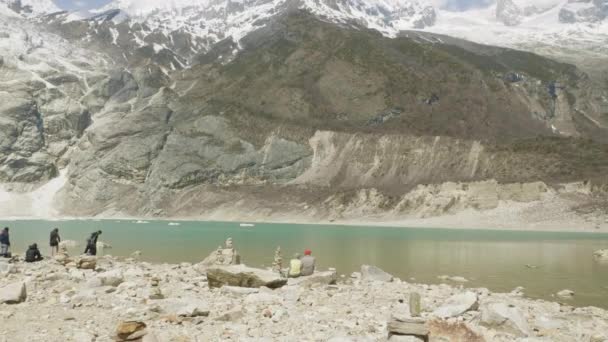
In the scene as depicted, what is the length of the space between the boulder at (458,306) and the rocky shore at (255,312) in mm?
49

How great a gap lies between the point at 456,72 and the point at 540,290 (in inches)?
6650

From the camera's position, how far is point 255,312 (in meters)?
15.7

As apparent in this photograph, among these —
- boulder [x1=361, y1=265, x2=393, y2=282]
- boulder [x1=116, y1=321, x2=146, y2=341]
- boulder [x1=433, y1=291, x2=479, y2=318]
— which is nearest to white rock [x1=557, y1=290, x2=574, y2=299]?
boulder [x1=361, y1=265, x2=393, y2=282]

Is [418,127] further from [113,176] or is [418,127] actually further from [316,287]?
[316,287]

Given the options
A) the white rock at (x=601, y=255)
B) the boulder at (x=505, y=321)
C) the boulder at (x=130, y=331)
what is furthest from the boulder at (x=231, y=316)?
the white rock at (x=601, y=255)

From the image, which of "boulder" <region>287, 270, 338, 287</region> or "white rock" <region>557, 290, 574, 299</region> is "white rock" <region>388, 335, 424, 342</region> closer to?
"boulder" <region>287, 270, 338, 287</region>

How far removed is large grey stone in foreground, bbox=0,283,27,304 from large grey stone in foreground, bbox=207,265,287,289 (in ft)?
20.7

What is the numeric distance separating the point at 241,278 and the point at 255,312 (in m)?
4.58

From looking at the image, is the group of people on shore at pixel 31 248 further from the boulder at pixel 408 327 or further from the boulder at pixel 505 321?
the boulder at pixel 505 321

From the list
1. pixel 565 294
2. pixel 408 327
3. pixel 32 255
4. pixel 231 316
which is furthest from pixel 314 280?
pixel 32 255

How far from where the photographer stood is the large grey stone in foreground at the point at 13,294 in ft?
52.6

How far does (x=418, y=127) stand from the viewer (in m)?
156

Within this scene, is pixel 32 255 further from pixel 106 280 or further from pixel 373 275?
pixel 373 275

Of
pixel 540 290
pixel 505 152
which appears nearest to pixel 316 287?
pixel 540 290
